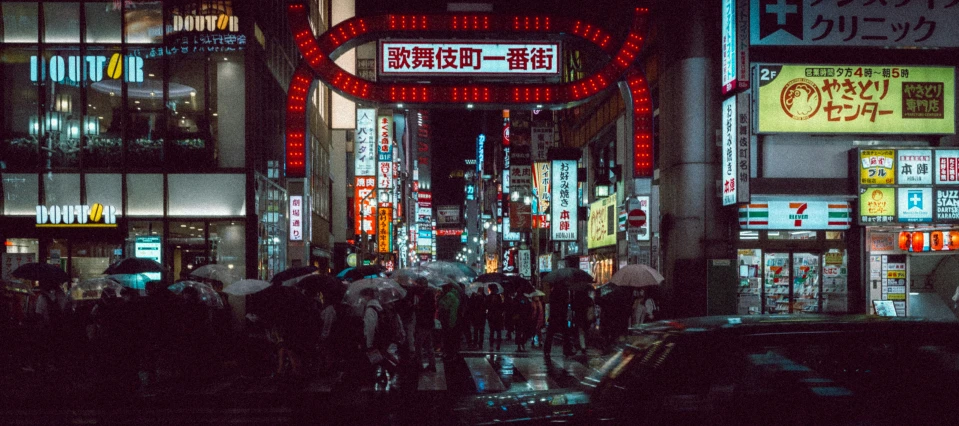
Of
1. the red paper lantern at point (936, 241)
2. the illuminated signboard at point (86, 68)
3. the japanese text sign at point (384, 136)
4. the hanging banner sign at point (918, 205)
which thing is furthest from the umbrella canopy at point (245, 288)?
the japanese text sign at point (384, 136)

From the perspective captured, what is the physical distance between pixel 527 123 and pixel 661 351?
143ft

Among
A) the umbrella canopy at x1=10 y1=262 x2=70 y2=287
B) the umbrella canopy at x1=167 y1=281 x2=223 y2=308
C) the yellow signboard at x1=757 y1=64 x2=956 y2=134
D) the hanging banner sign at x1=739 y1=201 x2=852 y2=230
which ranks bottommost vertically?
the umbrella canopy at x1=167 y1=281 x2=223 y2=308

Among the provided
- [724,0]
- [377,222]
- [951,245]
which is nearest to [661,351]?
[724,0]

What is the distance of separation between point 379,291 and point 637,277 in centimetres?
612

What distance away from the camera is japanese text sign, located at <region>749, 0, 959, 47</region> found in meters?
21.0

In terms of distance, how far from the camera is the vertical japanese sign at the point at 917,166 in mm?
20094

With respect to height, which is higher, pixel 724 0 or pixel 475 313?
pixel 724 0

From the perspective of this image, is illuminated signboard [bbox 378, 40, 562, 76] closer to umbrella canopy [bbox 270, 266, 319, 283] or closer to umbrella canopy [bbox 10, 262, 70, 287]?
umbrella canopy [bbox 270, 266, 319, 283]

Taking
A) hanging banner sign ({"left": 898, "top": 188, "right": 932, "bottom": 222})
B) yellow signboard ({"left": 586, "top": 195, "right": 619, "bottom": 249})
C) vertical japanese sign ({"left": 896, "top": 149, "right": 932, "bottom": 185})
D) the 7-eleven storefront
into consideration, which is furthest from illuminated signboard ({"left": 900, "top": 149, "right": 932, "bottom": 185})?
yellow signboard ({"left": 586, "top": 195, "right": 619, "bottom": 249})

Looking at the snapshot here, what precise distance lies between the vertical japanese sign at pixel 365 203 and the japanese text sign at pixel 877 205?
3479 centimetres

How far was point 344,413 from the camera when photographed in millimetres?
11805

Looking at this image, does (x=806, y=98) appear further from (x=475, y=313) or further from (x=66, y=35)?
(x=66, y=35)

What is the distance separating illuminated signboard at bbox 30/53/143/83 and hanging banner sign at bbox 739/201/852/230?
19214 millimetres

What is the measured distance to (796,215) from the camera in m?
21.2
